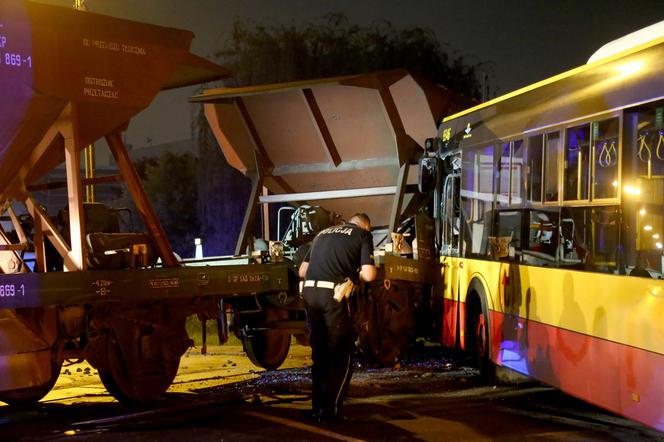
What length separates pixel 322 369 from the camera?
8156 millimetres

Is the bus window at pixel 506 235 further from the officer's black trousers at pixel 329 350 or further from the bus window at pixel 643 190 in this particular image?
the bus window at pixel 643 190

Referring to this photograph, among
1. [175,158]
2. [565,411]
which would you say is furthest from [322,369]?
[175,158]

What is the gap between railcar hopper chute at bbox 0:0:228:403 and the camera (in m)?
7.77

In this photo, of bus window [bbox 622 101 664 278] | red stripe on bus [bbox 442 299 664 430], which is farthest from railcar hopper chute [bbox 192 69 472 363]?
bus window [bbox 622 101 664 278]

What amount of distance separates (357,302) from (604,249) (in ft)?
13.6

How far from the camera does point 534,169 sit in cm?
880

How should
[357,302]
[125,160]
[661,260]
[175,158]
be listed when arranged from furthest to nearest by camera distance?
[175,158], [357,302], [125,160], [661,260]

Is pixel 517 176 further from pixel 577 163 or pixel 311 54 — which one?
pixel 311 54

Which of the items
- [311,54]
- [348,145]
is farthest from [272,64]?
[348,145]

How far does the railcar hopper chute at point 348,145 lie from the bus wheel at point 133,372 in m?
3.00

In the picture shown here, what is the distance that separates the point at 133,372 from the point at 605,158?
16.3 ft

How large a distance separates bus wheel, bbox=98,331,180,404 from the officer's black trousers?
1.94m

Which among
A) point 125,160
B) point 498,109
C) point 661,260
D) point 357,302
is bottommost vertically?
point 357,302

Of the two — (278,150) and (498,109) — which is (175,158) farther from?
(498,109)
